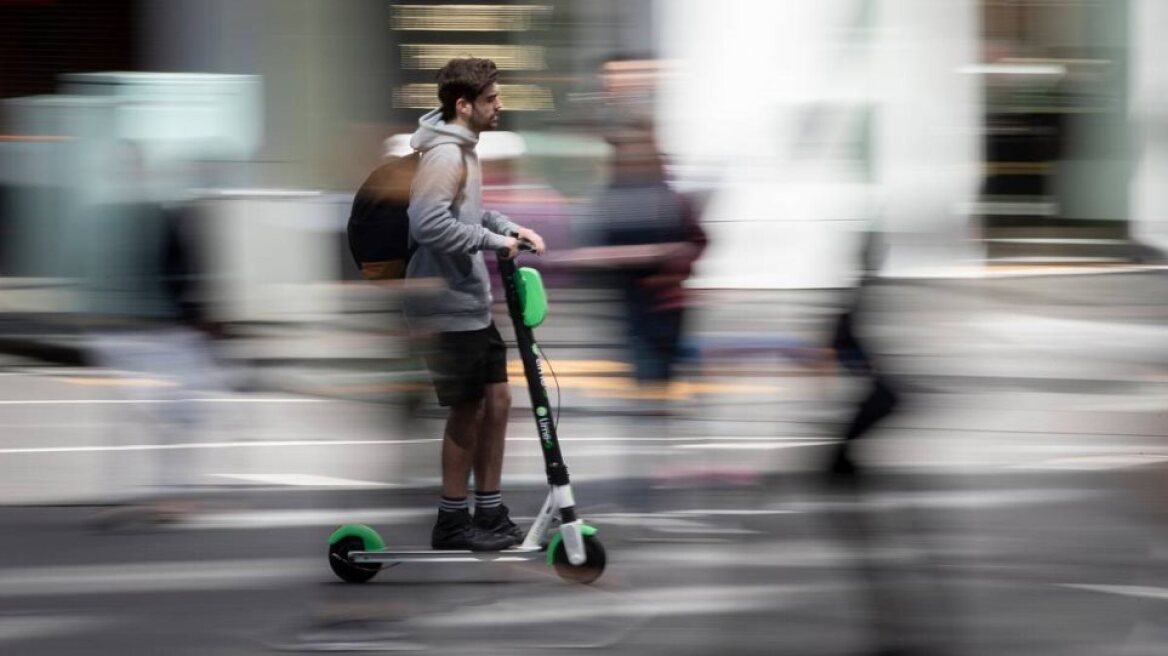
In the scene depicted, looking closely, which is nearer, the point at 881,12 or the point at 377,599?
the point at 377,599

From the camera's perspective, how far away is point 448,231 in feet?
17.6

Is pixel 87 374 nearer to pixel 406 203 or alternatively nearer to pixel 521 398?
pixel 521 398

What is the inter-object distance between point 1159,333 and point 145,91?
6.71m

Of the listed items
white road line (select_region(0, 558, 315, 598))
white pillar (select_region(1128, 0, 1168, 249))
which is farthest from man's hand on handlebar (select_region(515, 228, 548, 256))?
white pillar (select_region(1128, 0, 1168, 249))

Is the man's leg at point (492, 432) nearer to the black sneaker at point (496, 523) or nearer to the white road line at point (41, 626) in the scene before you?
the black sneaker at point (496, 523)

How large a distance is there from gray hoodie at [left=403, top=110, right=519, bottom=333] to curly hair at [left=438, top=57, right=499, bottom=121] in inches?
3.1

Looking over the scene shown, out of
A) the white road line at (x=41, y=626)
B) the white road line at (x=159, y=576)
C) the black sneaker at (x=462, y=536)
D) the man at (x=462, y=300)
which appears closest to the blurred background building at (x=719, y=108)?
the white road line at (x=159, y=576)

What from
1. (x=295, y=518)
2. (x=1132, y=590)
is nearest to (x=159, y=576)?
(x=295, y=518)

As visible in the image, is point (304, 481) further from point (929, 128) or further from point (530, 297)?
point (929, 128)

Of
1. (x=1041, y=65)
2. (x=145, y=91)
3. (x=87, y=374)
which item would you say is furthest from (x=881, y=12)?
(x=87, y=374)

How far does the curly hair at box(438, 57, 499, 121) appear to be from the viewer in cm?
551

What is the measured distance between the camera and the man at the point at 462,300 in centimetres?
541

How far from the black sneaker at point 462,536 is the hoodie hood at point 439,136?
44.0 inches

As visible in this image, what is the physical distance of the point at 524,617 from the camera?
5191 mm
